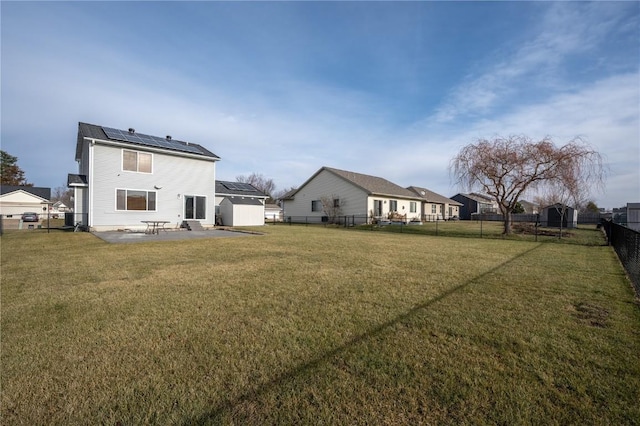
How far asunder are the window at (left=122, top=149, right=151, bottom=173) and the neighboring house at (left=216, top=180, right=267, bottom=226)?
242 inches

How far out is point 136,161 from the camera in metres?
16.4

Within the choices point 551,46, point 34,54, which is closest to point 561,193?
point 551,46

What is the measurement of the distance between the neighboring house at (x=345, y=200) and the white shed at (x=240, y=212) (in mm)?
7471

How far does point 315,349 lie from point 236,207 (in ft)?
64.2

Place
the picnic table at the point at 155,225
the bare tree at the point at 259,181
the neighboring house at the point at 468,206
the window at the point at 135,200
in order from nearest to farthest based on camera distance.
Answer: the picnic table at the point at 155,225
the window at the point at 135,200
the neighboring house at the point at 468,206
the bare tree at the point at 259,181

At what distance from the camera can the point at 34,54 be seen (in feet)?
37.7

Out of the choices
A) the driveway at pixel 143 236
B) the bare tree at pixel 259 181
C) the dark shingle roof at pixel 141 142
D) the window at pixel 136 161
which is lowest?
the driveway at pixel 143 236

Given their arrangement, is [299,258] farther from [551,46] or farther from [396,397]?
[551,46]

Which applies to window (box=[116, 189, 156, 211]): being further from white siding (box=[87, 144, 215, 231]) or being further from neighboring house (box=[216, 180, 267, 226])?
neighboring house (box=[216, 180, 267, 226])

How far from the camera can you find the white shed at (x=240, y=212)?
21.3 m

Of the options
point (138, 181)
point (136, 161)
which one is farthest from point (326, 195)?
point (136, 161)

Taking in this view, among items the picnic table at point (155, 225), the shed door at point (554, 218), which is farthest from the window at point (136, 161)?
the shed door at point (554, 218)

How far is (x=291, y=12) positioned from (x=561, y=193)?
17.7m

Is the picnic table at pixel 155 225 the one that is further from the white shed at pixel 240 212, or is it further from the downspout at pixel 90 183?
the white shed at pixel 240 212
